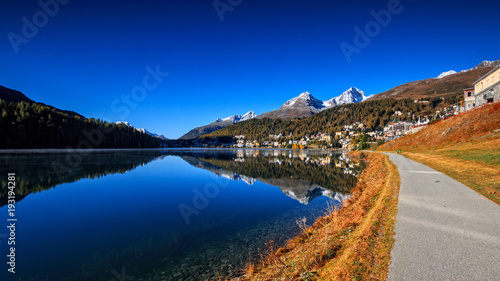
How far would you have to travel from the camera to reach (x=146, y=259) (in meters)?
8.47

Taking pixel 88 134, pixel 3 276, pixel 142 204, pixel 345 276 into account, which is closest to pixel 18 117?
pixel 88 134

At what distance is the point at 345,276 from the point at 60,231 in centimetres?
1321

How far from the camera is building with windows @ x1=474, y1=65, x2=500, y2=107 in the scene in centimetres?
4544

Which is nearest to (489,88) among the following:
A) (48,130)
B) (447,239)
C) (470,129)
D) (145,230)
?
(470,129)

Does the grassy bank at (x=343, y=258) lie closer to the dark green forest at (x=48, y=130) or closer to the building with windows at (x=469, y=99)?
the building with windows at (x=469, y=99)

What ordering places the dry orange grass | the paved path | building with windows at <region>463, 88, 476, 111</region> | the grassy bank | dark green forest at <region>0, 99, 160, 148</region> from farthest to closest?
dark green forest at <region>0, 99, 160, 148</region> < building with windows at <region>463, 88, 476, 111</region> < the dry orange grass < the grassy bank < the paved path

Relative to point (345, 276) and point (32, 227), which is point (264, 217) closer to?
point (345, 276)

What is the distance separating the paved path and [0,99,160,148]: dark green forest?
131 metres

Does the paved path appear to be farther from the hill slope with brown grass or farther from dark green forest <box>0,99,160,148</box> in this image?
dark green forest <box>0,99,160,148</box>

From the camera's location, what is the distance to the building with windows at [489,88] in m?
45.4

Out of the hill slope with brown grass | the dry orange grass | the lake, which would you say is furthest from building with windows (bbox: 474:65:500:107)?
the lake

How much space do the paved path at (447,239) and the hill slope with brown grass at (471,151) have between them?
255cm

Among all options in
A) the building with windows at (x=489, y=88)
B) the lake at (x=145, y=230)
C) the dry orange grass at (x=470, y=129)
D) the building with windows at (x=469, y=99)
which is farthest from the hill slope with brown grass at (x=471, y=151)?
the building with windows at (x=469, y=99)

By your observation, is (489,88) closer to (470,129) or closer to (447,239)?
(470,129)
